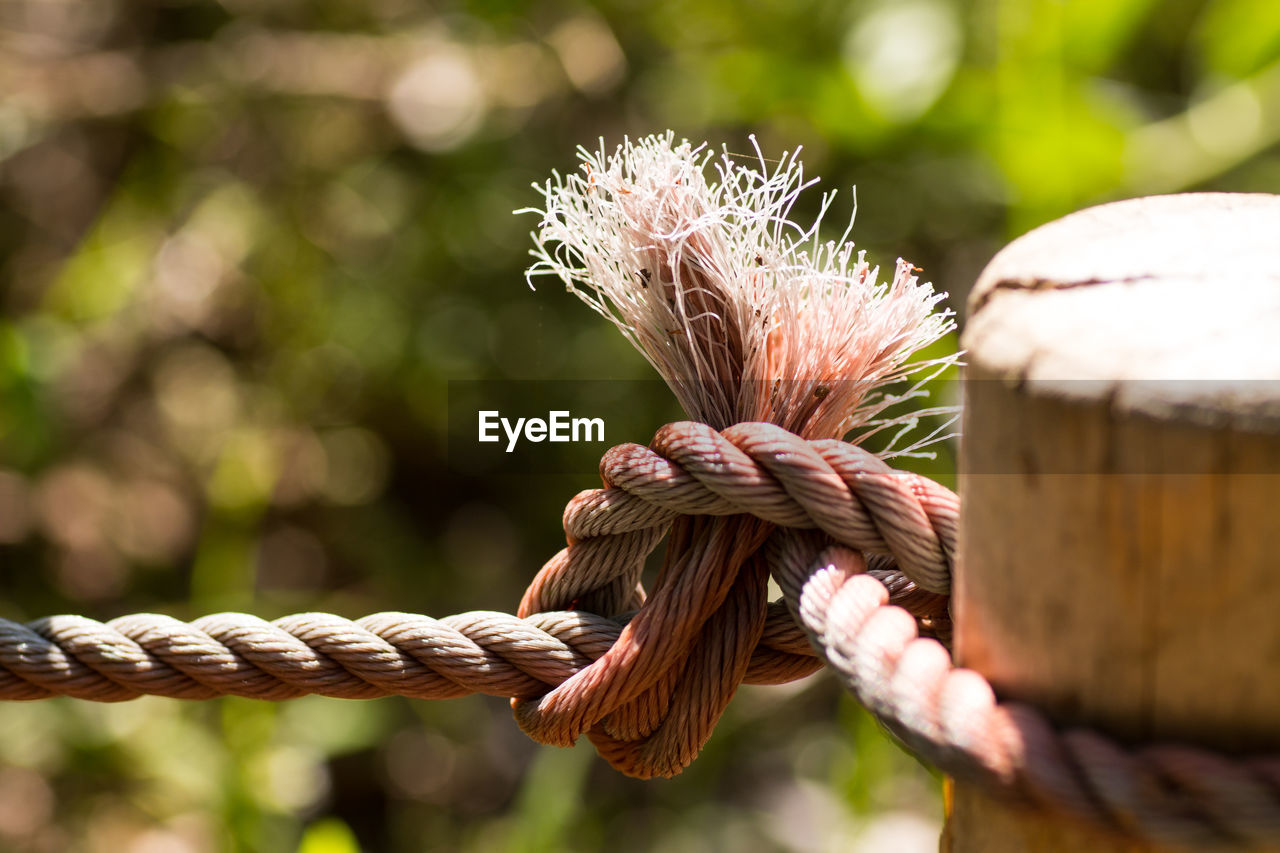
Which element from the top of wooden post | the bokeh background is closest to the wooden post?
the top of wooden post

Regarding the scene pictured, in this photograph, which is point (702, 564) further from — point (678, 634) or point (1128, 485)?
point (1128, 485)

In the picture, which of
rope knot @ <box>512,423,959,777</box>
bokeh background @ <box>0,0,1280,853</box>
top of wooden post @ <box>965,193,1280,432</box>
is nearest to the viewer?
top of wooden post @ <box>965,193,1280,432</box>

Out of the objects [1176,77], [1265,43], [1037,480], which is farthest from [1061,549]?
[1176,77]

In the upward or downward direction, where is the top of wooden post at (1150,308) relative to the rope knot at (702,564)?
upward

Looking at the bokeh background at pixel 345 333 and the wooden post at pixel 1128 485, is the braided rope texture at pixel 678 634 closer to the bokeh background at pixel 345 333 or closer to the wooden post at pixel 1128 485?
the wooden post at pixel 1128 485

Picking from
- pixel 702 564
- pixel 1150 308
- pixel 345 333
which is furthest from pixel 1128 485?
pixel 345 333

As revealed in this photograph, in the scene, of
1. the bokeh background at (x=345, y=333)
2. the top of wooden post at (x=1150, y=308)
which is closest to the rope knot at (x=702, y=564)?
the top of wooden post at (x=1150, y=308)

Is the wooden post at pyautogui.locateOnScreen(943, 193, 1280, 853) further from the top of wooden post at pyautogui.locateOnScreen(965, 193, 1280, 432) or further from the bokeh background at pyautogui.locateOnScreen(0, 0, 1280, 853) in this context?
the bokeh background at pyautogui.locateOnScreen(0, 0, 1280, 853)

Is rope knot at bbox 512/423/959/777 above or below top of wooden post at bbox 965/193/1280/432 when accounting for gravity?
below
